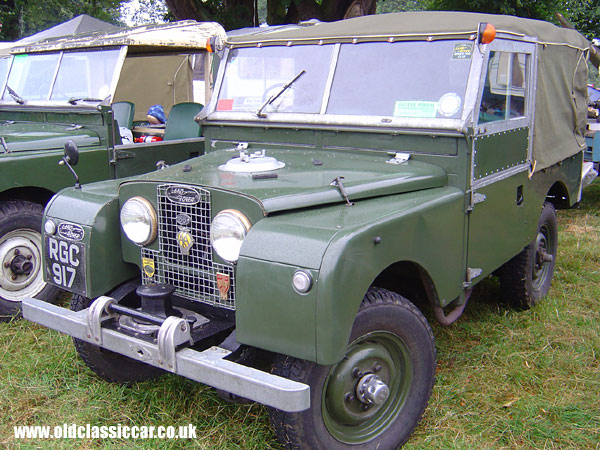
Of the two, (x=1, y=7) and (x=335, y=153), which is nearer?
(x=335, y=153)

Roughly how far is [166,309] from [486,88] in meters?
1.94

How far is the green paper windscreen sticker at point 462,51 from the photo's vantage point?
10.2ft

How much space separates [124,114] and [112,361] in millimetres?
3257

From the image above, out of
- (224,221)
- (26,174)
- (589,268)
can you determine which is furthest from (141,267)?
(589,268)

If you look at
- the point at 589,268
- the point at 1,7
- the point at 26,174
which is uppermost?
the point at 1,7

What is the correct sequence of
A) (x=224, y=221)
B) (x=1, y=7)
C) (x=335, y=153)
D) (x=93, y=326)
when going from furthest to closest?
(x=1, y=7)
(x=335, y=153)
(x=93, y=326)
(x=224, y=221)

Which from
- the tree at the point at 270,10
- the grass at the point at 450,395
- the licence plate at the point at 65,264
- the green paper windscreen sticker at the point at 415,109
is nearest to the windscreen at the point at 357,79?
A: the green paper windscreen sticker at the point at 415,109

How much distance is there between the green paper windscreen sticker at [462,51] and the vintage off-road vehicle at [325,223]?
0.01m

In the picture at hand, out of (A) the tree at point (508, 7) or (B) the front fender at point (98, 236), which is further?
(A) the tree at point (508, 7)

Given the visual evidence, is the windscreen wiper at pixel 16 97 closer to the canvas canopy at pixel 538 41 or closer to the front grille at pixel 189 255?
the canvas canopy at pixel 538 41

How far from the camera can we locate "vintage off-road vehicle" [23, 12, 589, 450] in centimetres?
225

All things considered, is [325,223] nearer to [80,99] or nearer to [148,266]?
[148,266]

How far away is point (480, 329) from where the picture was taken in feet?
13.4

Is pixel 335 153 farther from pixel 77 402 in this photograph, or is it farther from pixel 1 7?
pixel 1 7
